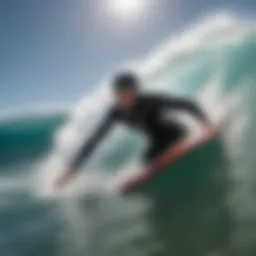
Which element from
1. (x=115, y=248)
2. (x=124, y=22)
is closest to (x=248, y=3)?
(x=124, y=22)

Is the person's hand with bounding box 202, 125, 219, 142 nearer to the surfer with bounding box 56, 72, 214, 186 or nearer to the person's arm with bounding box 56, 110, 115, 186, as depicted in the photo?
the surfer with bounding box 56, 72, 214, 186

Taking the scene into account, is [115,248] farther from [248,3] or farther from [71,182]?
[248,3]

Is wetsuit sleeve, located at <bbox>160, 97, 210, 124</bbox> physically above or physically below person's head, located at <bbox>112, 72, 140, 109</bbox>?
below

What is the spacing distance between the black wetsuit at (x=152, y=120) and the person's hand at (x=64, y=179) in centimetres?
2

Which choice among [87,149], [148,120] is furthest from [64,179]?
[148,120]

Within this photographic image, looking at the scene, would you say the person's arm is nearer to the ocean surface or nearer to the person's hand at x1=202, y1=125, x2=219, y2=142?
the ocean surface

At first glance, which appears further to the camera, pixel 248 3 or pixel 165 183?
pixel 248 3

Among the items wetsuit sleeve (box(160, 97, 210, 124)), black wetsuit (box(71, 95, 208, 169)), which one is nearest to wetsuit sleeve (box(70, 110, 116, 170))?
black wetsuit (box(71, 95, 208, 169))

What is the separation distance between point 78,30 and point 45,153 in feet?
1.13

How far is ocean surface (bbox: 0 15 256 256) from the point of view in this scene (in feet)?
4.74

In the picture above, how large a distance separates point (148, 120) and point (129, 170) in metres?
0.14

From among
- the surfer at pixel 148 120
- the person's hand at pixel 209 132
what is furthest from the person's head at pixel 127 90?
the person's hand at pixel 209 132

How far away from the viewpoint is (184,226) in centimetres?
146

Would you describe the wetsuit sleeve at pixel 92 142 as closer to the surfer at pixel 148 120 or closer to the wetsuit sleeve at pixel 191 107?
the surfer at pixel 148 120
